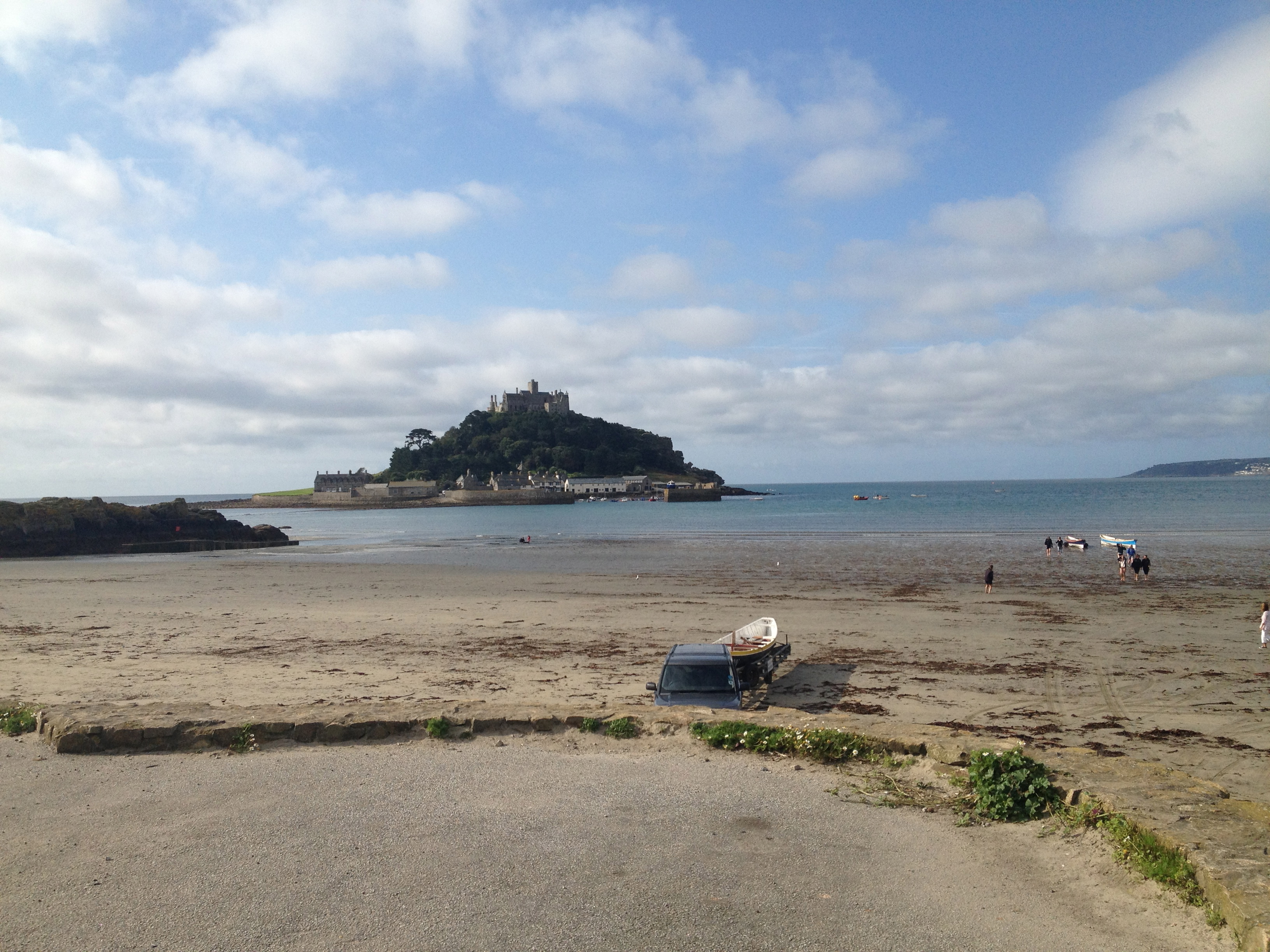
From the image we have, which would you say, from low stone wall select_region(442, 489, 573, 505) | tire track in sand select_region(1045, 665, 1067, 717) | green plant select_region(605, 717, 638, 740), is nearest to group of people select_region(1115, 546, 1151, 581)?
tire track in sand select_region(1045, 665, 1067, 717)

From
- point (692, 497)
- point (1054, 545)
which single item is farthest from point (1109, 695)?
point (692, 497)

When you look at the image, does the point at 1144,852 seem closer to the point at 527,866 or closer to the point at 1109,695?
the point at 527,866

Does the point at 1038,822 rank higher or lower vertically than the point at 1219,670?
higher

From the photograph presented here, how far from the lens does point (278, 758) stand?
877 centimetres

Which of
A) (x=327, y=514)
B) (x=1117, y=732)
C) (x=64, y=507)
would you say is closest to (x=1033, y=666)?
(x=1117, y=732)

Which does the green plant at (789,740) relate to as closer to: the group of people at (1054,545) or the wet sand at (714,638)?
the wet sand at (714,638)

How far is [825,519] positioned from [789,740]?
287ft

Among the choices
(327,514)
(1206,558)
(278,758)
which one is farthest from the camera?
(327,514)

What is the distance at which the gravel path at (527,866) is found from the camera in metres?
5.14

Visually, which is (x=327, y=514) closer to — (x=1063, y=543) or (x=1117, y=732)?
(x=1063, y=543)

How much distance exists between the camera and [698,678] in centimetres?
1168

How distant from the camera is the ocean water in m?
68.6

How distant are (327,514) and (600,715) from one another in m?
173

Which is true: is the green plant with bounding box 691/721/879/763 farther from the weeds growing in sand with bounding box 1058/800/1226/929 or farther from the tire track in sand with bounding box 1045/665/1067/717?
the tire track in sand with bounding box 1045/665/1067/717
